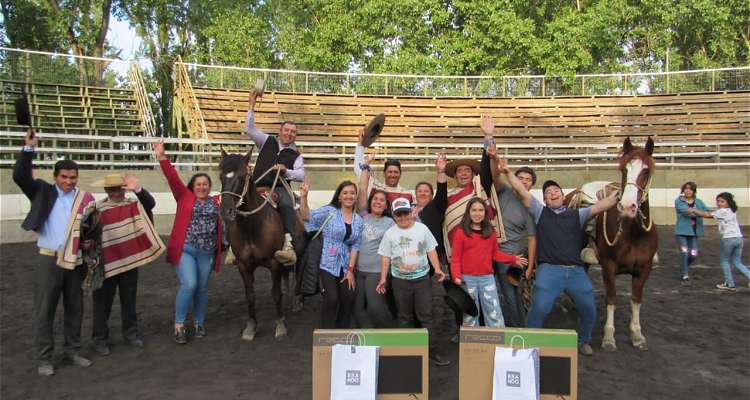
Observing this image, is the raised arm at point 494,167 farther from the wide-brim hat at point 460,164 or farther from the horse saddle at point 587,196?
the horse saddle at point 587,196

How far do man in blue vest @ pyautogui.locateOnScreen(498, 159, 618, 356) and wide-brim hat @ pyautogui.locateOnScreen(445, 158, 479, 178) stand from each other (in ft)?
1.17

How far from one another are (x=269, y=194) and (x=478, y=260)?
2680mm

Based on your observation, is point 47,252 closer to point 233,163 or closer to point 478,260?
point 233,163

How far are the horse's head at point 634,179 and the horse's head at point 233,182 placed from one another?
383 centimetres

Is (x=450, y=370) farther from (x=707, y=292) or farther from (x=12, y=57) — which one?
(x=12, y=57)

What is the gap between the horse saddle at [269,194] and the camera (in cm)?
649

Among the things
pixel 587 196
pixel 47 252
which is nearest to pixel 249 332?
pixel 47 252

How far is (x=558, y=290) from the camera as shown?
5363 millimetres

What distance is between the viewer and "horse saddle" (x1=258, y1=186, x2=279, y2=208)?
6.49m

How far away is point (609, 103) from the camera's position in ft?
68.1

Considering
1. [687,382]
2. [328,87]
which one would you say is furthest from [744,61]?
[687,382]

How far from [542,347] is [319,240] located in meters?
2.56

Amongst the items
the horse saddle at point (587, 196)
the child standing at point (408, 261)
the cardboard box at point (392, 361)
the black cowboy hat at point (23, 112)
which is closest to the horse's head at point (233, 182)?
the child standing at point (408, 261)

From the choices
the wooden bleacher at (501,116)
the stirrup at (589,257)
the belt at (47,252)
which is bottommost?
the stirrup at (589,257)
